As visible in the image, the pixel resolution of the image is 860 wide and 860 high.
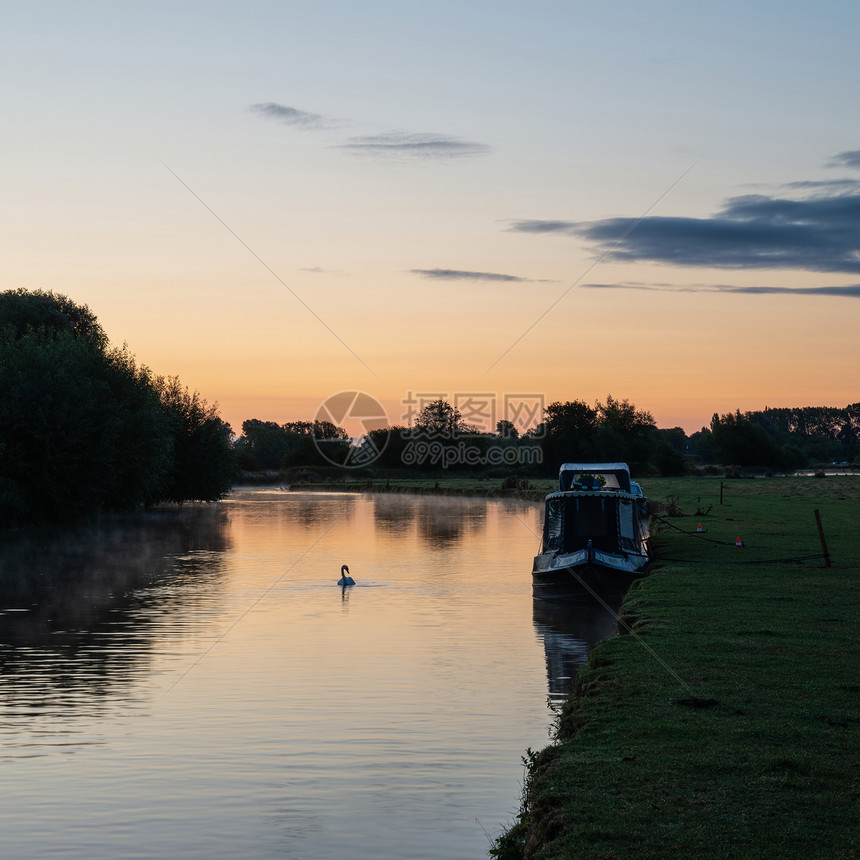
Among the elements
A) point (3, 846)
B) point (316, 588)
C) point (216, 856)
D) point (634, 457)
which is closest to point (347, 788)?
point (216, 856)

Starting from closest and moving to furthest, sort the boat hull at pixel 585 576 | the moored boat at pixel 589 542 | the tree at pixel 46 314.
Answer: the boat hull at pixel 585 576, the moored boat at pixel 589 542, the tree at pixel 46 314

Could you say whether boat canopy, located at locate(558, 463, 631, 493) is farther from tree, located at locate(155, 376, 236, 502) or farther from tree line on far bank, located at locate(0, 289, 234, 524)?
tree, located at locate(155, 376, 236, 502)

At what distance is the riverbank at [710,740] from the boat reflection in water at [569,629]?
1239mm

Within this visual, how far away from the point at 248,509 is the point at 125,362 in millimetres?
28506

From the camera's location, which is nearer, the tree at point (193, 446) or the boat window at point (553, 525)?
the boat window at point (553, 525)

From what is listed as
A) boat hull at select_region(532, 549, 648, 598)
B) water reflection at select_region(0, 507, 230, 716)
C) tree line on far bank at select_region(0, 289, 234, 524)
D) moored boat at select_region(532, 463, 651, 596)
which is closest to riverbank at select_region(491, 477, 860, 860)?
boat hull at select_region(532, 549, 648, 598)

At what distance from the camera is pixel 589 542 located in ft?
124

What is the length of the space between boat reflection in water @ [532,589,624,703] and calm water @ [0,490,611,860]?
0.12m

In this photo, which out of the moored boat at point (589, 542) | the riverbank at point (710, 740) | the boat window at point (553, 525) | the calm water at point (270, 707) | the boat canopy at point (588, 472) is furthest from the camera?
the boat canopy at point (588, 472)

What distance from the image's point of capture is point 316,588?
128 feet

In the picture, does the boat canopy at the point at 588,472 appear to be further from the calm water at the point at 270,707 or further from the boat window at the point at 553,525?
the boat window at the point at 553,525

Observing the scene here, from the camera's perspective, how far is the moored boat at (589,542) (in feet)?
119

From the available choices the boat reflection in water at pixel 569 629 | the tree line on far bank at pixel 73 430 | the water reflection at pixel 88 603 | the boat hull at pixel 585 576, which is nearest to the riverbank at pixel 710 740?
the boat reflection in water at pixel 569 629

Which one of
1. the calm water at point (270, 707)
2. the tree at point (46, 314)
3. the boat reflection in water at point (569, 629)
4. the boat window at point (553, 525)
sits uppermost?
the tree at point (46, 314)
